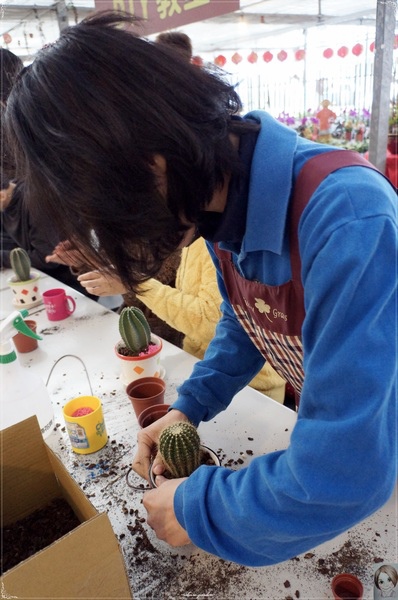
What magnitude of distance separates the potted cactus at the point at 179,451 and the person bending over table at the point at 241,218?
11 centimetres

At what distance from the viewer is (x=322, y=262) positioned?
0.50 m

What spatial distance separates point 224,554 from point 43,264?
2.17m

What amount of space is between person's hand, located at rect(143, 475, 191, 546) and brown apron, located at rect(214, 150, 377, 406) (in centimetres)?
32

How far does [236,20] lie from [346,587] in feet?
10.9

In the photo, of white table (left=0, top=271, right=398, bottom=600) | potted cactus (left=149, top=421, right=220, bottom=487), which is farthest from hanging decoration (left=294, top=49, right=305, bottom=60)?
potted cactus (left=149, top=421, right=220, bottom=487)

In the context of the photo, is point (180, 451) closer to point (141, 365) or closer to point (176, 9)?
point (141, 365)

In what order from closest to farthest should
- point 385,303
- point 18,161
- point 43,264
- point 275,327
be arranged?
point 385,303, point 18,161, point 275,327, point 43,264

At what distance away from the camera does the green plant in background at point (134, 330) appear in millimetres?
1291

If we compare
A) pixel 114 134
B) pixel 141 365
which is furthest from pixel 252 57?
pixel 114 134

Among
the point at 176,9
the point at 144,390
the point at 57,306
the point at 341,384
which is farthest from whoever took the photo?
the point at 176,9

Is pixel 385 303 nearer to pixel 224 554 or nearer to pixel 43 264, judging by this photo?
pixel 224 554

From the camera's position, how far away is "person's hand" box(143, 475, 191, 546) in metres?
0.73

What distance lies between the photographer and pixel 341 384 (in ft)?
1.60

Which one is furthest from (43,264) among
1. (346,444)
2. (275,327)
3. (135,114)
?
(346,444)
